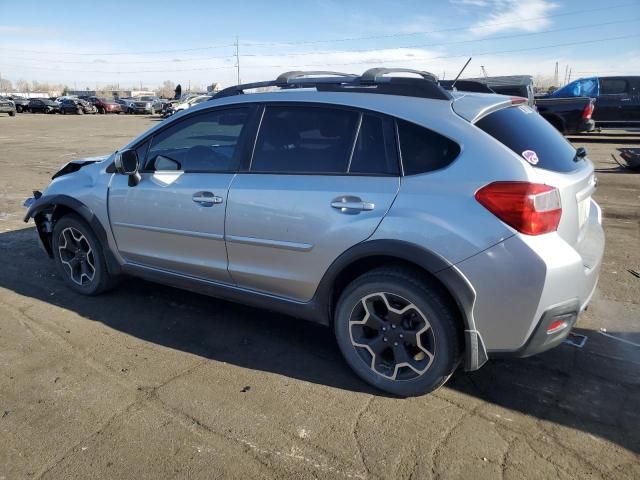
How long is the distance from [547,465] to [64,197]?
13.2 feet

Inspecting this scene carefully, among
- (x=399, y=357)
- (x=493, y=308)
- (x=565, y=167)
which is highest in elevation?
(x=565, y=167)

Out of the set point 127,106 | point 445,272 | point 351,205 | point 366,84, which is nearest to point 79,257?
point 351,205

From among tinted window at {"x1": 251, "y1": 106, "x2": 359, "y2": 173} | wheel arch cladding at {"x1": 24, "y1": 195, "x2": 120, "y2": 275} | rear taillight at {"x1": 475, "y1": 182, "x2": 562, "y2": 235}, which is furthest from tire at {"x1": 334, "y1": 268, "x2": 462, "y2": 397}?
wheel arch cladding at {"x1": 24, "y1": 195, "x2": 120, "y2": 275}

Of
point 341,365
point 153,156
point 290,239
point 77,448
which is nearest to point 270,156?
point 290,239

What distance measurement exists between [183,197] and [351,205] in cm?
135

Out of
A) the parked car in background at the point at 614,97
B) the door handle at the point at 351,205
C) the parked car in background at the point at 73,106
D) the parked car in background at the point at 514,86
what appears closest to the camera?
the door handle at the point at 351,205

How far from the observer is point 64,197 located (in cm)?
445

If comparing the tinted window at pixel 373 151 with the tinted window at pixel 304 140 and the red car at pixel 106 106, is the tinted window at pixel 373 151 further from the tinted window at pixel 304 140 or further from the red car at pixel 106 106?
the red car at pixel 106 106

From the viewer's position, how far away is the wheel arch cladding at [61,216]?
14.1 ft

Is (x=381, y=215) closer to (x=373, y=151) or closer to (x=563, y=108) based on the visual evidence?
(x=373, y=151)

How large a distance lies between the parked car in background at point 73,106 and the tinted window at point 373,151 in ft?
167

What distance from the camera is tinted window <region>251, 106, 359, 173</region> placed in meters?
3.19

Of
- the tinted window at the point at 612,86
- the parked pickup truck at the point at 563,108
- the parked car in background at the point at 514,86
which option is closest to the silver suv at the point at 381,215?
the parked car in background at the point at 514,86

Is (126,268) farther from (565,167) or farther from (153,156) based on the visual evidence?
(565,167)
